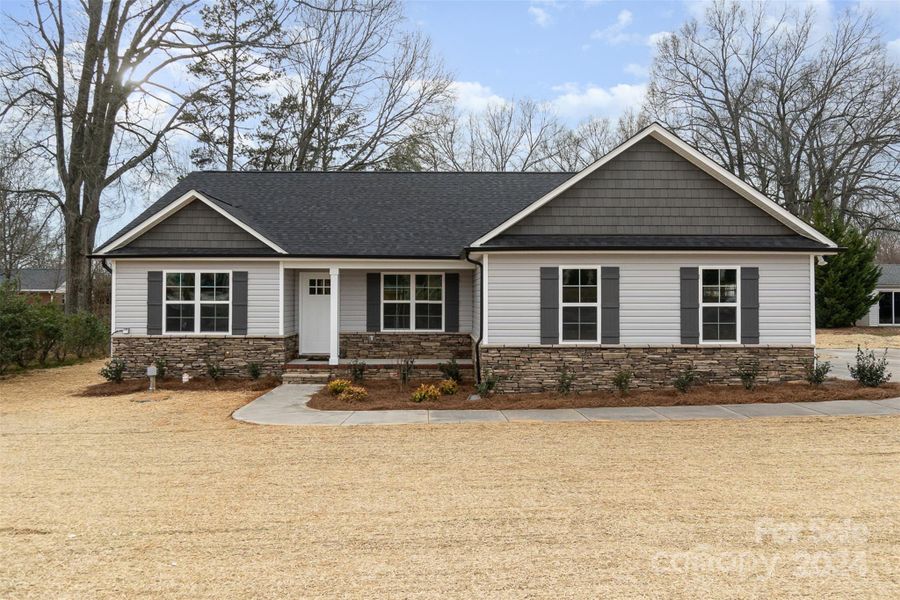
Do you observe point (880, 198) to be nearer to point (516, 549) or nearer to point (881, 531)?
point (881, 531)

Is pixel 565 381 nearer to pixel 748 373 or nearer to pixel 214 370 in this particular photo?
pixel 748 373

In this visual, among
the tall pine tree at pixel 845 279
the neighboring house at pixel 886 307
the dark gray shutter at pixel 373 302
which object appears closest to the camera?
the dark gray shutter at pixel 373 302

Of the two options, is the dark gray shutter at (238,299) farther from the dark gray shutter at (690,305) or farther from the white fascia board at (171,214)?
the dark gray shutter at (690,305)

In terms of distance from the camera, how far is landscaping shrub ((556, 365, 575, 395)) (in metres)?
11.4

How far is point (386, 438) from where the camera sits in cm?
828

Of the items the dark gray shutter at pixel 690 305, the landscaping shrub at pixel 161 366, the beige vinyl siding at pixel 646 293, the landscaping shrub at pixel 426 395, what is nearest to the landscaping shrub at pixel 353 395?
the landscaping shrub at pixel 426 395

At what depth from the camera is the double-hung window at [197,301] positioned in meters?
13.5

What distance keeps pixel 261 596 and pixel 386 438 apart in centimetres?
453

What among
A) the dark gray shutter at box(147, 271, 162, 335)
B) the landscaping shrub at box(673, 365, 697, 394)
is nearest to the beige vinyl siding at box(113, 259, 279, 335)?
the dark gray shutter at box(147, 271, 162, 335)

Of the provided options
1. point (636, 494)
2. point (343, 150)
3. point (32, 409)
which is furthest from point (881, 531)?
point (343, 150)

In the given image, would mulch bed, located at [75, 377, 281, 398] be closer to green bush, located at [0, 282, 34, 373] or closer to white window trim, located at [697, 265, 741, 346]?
green bush, located at [0, 282, 34, 373]

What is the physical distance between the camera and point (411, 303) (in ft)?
48.5

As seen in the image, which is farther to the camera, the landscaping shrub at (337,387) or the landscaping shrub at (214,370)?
the landscaping shrub at (214,370)

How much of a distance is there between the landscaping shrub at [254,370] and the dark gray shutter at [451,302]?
4.55 m
